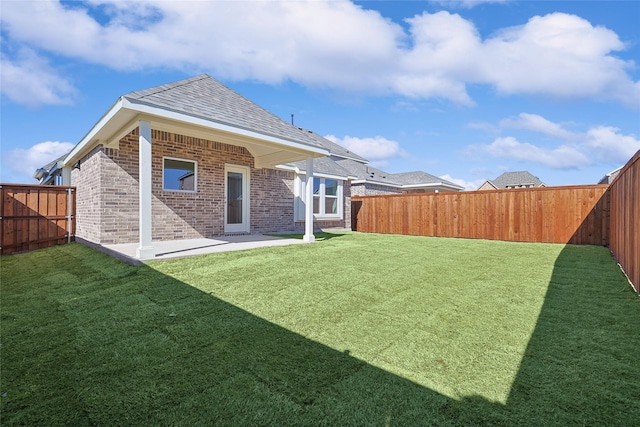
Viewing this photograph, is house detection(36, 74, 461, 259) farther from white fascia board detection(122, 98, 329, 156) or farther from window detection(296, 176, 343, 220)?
window detection(296, 176, 343, 220)

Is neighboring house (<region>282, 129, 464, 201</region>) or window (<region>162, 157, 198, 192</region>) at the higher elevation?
neighboring house (<region>282, 129, 464, 201</region>)

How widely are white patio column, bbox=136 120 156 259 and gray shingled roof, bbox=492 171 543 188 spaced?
1815 inches

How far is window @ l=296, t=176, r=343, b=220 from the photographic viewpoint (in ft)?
45.3

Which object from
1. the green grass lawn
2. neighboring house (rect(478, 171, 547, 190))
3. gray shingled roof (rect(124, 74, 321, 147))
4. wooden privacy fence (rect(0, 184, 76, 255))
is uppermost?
neighboring house (rect(478, 171, 547, 190))

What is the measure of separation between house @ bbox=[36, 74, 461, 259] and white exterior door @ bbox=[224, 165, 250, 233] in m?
0.04

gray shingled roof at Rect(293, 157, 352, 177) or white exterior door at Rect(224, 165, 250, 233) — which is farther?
gray shingled roof at Rect(293, 157, 352, 177)

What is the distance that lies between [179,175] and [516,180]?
46.4 m

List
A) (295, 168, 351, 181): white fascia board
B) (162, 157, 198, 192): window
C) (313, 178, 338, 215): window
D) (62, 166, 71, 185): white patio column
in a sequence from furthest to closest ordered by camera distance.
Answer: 1. (313, 178, 338, 215): window
2. (295, 168, 351, 181): white fascia board
3. (62, 166, 71, 185): white patio column
4. (162, 157, 198, 192): window

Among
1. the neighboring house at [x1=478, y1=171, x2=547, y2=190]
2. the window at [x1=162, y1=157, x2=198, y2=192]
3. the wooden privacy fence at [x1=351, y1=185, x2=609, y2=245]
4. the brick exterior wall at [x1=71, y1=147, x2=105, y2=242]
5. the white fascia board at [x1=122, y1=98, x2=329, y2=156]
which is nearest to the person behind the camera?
the white fascia board at [x1=122, y1=98, x2=329, y2=156]

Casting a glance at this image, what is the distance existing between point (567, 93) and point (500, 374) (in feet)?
84.5

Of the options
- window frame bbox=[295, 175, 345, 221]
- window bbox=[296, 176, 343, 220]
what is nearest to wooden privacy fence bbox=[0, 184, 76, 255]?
window frame bbox=[295, 175, 345, 221]

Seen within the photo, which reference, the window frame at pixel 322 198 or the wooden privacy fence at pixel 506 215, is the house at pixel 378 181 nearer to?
the window frame at pixel 322 198

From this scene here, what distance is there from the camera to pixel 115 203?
7.75 m

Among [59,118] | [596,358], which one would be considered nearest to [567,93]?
[596,358]
